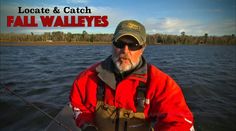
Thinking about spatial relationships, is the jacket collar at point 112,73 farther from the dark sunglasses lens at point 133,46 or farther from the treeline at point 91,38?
the treeline at point 91,38

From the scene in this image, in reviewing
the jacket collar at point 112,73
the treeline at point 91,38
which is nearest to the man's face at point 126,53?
the jacket collar at point 112,73

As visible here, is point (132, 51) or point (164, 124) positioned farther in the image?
point (132, 51)

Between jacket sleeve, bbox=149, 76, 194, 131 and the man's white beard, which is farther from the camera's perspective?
the man's white beard

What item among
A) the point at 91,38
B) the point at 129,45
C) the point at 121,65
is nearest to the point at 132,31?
the point at 129,45

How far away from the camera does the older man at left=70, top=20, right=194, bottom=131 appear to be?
2.97 metres

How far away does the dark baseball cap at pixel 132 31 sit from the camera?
9.91 ft

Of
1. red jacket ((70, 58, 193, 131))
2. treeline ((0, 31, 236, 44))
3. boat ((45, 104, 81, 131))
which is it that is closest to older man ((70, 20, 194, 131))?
red jacket ((70, 58, 193, 131))

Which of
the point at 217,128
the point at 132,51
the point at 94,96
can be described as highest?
the point at 132,51

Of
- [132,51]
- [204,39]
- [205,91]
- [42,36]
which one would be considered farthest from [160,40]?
[132,51]

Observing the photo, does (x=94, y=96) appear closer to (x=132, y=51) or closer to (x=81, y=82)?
(x=81, y=82)

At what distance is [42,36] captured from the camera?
104562 millimetres

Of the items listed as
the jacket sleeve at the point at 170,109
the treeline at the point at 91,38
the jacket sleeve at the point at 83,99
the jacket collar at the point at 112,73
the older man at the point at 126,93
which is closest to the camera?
the jacket sleeve at the point at 170,109

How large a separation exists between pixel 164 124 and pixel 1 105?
7.16 meters

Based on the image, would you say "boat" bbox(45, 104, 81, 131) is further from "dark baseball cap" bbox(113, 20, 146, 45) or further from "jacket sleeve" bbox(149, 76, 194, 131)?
"dark baseball cap" bbox(113, 20, 146, 45)
